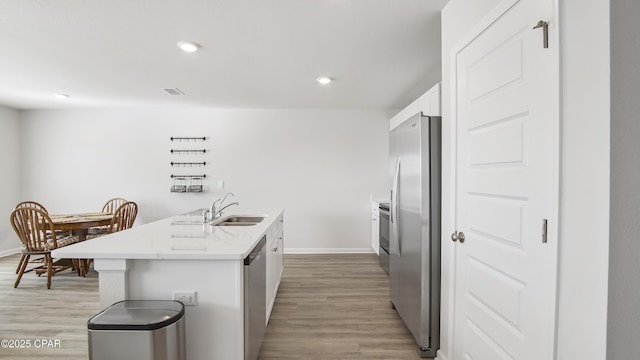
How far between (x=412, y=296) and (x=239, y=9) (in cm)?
245

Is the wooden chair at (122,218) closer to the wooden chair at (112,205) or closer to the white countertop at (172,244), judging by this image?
the wooden chair at (112,205)

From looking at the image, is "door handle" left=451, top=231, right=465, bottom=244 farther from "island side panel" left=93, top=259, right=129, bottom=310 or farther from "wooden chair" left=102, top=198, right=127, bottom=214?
"wooden chair" left=102, top=198, right=127, bottom=214

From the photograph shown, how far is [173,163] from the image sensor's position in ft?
15.6

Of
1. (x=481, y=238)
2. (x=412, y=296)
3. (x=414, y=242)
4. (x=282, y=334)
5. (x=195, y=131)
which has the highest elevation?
(x=195, y=131)

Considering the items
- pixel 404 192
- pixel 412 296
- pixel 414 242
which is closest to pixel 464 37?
pixel 404 192

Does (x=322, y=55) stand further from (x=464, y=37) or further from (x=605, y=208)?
(x=605, y=208)

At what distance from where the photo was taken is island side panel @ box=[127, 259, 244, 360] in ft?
4.91

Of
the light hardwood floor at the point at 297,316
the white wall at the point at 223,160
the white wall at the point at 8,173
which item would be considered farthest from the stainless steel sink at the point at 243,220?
the white wall at the point at 8,173

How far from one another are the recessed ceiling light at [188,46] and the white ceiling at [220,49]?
7 centimetres

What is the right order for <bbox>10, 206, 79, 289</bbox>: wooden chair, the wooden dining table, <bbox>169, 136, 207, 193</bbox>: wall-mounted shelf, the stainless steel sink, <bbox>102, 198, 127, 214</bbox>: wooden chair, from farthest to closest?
<bbox>169, 136, 207, 193</bbox>: wall-mounted shelf → <bbox>102, 198, 127, 214</bbox>: wooden chair → the wooden dining table → <bbox>10, 206, 79, 289</bbox>: wooden chair → the stainless steel sink

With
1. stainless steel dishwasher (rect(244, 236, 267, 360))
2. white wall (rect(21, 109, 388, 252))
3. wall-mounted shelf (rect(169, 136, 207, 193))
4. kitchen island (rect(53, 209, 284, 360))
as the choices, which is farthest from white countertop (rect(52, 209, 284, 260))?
wall-mounted shelf (rect(169, 136, 207, 193))

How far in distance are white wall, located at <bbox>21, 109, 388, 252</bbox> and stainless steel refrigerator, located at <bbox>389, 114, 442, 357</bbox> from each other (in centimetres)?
261

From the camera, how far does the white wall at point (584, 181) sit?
0.81 meters

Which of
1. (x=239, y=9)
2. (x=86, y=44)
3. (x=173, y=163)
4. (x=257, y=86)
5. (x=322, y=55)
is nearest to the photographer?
(x=239, y=9)
